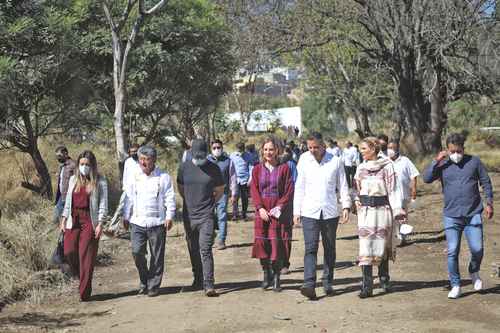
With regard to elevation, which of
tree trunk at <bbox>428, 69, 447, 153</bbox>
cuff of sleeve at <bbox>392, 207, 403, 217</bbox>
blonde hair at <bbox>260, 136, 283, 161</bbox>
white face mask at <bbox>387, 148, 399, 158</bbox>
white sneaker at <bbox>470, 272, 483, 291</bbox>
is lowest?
white sneaker at <bbox>470, 272, 483, 291</bbox>

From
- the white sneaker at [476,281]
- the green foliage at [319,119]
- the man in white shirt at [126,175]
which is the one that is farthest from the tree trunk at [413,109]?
the green foliage at [319,119]

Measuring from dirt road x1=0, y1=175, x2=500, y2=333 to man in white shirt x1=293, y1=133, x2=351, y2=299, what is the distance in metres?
0.35

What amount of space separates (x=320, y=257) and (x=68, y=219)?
4331 mm

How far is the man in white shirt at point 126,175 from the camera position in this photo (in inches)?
361

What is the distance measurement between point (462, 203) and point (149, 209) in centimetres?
361

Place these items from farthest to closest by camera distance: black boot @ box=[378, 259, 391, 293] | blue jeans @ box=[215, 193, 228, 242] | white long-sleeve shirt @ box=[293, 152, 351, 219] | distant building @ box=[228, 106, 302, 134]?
distant building @ box=[228, 106, 302, 134] < blue jeans @ box=[215, 193, 228, 242] < black boot @ box=[378, 259, 391, 293] < white long-sleeve shirt @ box=[293, 152, 351, 219]

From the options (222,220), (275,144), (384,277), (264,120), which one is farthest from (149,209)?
(264,120)

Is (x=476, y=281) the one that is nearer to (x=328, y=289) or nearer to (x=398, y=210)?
(x=398, y=210)

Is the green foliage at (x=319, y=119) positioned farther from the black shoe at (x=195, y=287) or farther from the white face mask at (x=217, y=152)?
the black shoe at (x=195, y=287)

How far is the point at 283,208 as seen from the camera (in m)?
8.98

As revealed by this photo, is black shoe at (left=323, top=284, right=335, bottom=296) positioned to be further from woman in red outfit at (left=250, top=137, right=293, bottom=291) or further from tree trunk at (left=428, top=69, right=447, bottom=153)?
tree trunk at (left=428, top=69, right=447, bottom=153)

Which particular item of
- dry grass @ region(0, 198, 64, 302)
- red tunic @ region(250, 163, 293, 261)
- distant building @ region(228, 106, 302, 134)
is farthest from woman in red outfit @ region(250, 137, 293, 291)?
distant building @ region(228, 106, 302, 134)

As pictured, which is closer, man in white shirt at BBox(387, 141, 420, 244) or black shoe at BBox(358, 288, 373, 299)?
black shoe at BBox(358, 288, 373, 299)

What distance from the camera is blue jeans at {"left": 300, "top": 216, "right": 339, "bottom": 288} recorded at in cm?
841
